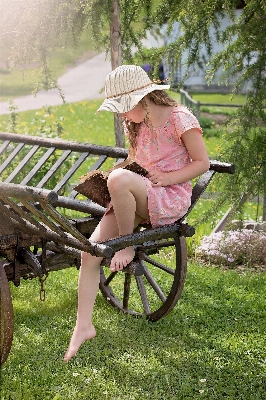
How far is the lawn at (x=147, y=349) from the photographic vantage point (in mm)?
3479

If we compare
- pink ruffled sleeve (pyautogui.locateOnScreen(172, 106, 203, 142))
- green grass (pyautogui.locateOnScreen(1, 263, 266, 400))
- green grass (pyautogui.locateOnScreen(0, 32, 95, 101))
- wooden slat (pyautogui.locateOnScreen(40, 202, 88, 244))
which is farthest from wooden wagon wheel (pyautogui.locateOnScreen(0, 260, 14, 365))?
green grass (pyautogui.locateOnScreen(0, 32, 95, 101))

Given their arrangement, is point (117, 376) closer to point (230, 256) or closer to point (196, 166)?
point (196, 166)

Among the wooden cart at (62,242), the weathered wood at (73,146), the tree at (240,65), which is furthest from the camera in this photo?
the tree at (240,65)

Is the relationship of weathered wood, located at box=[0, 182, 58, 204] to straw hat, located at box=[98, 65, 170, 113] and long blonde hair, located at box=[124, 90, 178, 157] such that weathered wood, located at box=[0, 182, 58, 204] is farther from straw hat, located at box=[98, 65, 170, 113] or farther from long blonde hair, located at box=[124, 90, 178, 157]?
long blonde hair, located at box=[124, 90, 178, 157]

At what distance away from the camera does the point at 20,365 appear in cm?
371

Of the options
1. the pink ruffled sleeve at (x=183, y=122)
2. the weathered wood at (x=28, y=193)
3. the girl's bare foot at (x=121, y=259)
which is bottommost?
the girl's bare foot at (x=121, y=259)

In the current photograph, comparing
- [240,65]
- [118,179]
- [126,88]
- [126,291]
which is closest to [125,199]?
[118,179]

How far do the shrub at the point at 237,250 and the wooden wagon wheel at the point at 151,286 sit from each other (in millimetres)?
397

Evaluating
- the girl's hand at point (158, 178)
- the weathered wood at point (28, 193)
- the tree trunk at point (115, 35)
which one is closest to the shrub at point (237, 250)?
the tree trunk at point (115, 35)

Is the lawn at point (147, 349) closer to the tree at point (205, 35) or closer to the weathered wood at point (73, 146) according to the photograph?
the tree at point (205, 35)

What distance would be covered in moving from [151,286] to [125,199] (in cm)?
156

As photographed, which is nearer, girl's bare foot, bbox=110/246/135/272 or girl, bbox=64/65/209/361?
girl, bbox=64/65/209/361

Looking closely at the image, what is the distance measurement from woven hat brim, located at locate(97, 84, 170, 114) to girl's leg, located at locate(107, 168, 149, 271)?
0.32 metres

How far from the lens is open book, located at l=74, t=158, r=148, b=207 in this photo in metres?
3.54
